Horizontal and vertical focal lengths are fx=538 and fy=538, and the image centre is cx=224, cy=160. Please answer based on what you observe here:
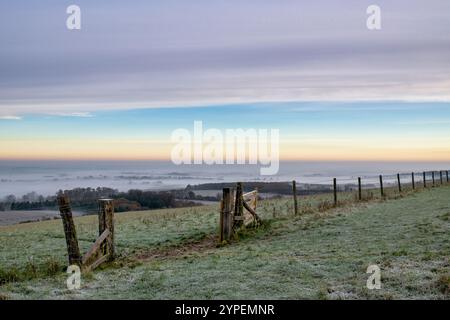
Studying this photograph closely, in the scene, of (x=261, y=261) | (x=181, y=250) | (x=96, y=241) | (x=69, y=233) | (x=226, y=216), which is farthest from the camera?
(x=226, y=216)

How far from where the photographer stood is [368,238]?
1708 centimetres

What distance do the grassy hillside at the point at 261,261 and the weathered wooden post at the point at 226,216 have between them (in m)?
0.53

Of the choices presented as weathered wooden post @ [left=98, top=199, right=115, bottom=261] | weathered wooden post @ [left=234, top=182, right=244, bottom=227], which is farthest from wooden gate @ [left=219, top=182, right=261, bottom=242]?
weathered wooden post @ [left=98, top=199, right=115, bottom=261]

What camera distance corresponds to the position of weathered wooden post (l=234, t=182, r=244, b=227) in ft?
66.2

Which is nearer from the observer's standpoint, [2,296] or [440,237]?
[2,296]

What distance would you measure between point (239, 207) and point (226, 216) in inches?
63.2

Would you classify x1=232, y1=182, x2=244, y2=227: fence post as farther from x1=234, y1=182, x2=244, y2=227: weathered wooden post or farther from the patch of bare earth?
the patch of bare earth

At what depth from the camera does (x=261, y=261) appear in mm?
13398

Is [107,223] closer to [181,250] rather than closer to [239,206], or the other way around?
[181,250]

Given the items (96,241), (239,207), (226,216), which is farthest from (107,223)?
(239,207)

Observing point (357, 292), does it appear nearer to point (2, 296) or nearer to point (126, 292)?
point (126, 292)
